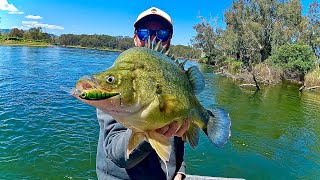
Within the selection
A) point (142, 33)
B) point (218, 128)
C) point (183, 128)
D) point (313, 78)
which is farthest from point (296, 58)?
point (183, 128)

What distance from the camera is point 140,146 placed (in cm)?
213

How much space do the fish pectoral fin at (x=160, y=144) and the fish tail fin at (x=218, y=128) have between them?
0.43 m

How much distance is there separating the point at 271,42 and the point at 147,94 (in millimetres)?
44663

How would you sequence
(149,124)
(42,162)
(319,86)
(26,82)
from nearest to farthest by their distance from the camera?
(149,124), (42,162), (26,82), (319,86)

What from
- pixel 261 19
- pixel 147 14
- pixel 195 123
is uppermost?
pixel 261 19

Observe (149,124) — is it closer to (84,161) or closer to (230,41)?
(84,161)

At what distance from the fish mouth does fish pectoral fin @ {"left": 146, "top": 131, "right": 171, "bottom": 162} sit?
1.10ft

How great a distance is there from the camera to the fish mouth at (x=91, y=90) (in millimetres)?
1305

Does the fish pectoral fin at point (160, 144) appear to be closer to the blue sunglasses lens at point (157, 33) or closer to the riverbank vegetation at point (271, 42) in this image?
the blue sunglasses lens at point (157, 33)

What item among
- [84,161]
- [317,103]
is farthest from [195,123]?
[317,103]

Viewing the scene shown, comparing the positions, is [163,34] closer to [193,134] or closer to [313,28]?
[193,134]

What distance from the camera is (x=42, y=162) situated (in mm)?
9336

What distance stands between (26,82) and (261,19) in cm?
3280

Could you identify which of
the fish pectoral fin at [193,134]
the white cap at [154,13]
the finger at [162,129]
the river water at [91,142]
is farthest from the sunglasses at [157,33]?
the river water at [91,142]
